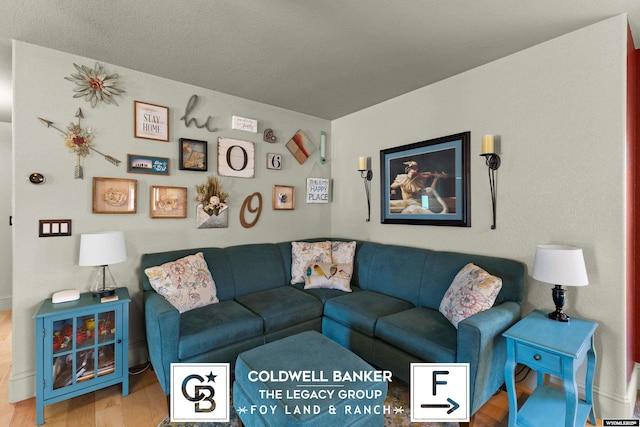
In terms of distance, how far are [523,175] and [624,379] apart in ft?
4.48

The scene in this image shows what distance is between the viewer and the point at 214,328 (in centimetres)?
206

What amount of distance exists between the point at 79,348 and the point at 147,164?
1419 millimetres

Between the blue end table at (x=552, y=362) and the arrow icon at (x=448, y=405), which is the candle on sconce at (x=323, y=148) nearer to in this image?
the blue end table at (x=552, y=362)

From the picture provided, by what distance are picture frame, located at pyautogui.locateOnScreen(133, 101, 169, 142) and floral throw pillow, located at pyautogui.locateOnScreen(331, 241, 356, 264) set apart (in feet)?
6.21

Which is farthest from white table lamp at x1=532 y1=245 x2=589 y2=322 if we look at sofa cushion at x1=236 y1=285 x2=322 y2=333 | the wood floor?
sofa cushion at x1=236 y1=285 x2=322 y2=333

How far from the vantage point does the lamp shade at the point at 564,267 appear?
1.70 m

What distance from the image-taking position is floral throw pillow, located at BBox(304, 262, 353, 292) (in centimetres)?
289

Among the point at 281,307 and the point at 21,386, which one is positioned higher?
the point at 281,307

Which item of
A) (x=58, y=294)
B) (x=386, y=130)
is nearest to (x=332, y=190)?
(x=386, y=130)

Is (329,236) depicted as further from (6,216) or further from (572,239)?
(6,216)

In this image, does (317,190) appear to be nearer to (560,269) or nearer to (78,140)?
(78,140)

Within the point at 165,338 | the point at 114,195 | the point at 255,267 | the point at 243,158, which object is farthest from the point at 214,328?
the point at 243,158

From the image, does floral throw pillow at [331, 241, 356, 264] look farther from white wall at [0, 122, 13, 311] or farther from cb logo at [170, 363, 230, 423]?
white wall at [0, 122, 13, 311]

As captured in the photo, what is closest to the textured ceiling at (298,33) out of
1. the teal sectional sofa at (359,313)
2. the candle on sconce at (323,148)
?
the candle on sconce at (323,148)
